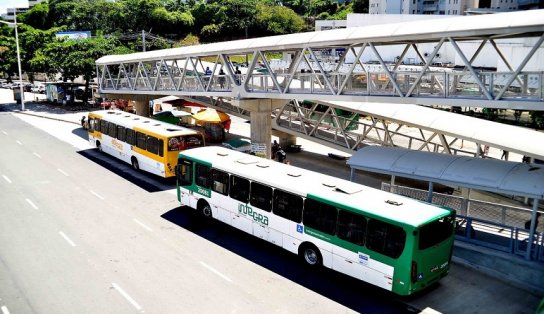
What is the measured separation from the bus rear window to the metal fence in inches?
100

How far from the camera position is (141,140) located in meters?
22.5

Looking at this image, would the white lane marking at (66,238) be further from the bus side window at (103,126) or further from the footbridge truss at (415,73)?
the bus side window at (103,126)

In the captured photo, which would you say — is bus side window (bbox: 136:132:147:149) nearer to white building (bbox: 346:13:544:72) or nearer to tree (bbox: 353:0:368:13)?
white building (bbox: 346:13:544:72)

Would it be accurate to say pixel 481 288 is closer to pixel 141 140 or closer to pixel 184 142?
pixel 184 142

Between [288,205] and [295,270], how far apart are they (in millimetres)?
1838

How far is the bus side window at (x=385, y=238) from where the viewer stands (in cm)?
1083

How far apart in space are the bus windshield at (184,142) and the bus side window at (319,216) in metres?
9.56

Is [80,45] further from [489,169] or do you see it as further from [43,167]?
[489,169]

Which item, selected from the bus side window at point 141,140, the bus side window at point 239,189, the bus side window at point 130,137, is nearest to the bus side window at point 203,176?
the bus side window at point 239,189

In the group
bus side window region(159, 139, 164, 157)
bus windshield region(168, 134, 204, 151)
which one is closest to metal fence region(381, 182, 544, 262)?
bus windshield region(168, 134, 204, 151)

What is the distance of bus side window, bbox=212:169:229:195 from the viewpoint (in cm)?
1545

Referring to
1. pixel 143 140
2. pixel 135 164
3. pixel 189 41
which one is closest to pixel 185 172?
pixel 143 140

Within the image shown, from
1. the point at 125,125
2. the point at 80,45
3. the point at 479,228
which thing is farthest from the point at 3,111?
the point at 479,228

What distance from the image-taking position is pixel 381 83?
17.2 m
